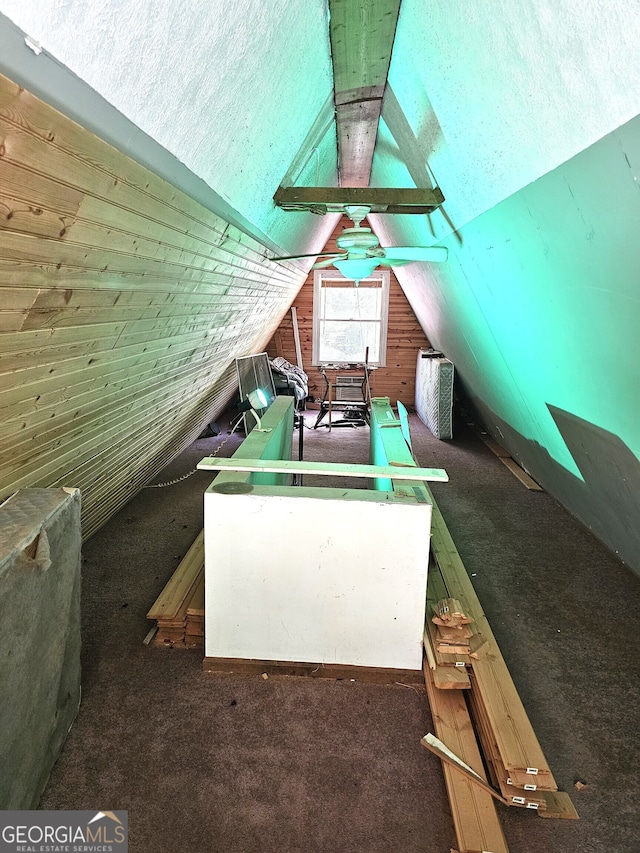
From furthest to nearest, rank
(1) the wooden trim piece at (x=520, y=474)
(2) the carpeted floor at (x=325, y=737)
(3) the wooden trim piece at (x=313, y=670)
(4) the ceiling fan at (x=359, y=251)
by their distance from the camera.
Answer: (1) the wooden trim piece at (x=520, y=474), (4) the ceiling fan at (x=359, y=251), (3) the wooden trim piece at (x=313, y=670), (2) the carpeted floor at (x=325, y=737)

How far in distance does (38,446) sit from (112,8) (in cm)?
160

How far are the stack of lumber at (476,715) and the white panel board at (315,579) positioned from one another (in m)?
0.17

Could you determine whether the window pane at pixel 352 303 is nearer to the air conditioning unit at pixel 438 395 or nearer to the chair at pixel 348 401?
the chair at pixel 348 401

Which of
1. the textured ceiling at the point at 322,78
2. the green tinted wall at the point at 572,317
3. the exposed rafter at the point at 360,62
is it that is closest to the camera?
the textured ceiling at the point at 322,78

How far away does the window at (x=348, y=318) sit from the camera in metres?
8.36

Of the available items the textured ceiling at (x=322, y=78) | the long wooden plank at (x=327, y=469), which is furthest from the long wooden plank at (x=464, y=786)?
the textured ceiling at (x=322, y=78)

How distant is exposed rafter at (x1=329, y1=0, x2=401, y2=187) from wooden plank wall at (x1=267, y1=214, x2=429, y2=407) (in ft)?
15.7

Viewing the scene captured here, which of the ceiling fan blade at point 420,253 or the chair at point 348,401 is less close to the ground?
the ceiling fan blade at point 420,253

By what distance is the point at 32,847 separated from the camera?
60.6 inches

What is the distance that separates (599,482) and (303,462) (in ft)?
6.43

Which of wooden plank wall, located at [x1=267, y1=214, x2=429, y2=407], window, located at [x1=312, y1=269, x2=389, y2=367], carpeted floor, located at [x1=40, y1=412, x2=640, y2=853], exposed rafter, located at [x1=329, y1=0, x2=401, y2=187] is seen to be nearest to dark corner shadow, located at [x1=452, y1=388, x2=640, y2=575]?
carpeted floor, located at [x1=40, y1=412, x2=640, y2=853]

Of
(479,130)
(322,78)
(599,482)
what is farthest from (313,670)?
(322,78)

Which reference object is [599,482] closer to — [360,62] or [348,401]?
[360,62]

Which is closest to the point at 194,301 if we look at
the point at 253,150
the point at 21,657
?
the point at 253,150
